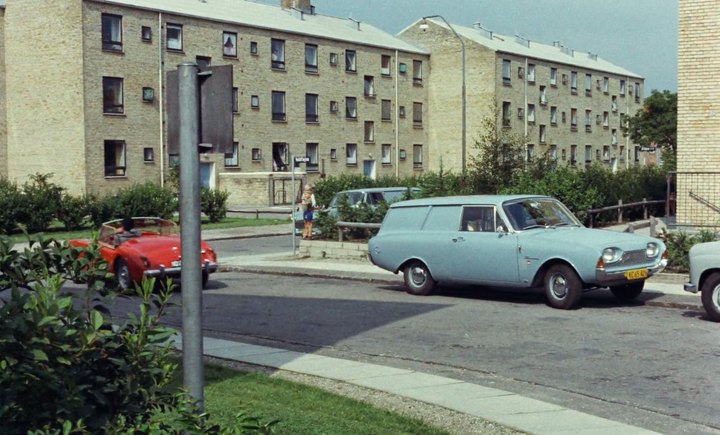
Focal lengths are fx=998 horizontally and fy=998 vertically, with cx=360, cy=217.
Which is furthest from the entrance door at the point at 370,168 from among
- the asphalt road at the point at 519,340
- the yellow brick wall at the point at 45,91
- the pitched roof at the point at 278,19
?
the asphalt road at the point at 519,340

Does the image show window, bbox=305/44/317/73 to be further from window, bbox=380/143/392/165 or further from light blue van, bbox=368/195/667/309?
light blue van, bbox=368/195/667/309

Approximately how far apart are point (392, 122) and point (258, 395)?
61.8m

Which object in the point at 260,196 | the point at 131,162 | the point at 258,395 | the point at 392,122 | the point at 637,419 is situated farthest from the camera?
the point at 392,122

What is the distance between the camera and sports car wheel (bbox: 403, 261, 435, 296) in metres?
17.2

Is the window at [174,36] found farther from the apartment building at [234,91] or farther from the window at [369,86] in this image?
the window at [369,86]

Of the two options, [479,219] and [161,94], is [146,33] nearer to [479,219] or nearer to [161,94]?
[161,94]

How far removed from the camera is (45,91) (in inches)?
2069

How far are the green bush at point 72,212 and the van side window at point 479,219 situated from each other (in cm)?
2414

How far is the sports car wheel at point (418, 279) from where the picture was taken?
17234 millimetres

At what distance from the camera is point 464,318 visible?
47.6ft

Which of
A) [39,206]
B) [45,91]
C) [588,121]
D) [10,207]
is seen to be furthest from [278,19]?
[588,121]

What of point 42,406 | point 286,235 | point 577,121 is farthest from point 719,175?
point 577,121

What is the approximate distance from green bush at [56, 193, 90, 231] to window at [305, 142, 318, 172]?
2685cm

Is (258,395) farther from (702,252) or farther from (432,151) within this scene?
(432,151)
